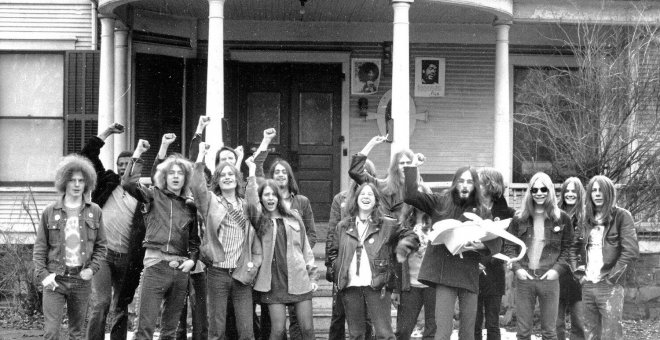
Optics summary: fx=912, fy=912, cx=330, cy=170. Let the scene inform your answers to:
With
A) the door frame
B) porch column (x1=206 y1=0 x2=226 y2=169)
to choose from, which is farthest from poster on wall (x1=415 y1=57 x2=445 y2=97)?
porch column (x1=206 y1=0 x2=226 y2=169)

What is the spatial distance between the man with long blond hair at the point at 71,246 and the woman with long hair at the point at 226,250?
843 mm

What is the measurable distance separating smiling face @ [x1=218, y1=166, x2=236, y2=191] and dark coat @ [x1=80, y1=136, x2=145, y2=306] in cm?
83

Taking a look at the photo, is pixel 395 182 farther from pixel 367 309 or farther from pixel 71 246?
pixel 71 246

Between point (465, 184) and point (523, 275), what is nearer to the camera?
point (465, 184)

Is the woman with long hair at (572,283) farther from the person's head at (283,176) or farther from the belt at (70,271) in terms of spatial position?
the belt at (70,271)

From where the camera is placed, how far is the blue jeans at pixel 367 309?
7457 mm

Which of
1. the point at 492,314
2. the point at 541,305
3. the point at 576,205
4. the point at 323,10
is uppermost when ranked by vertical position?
the point at 323,10

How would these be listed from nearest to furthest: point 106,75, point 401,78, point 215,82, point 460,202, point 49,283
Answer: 1. point 49,283
2. point 460,202
3. point 215,82
4. point 401,78
5. point 106,75

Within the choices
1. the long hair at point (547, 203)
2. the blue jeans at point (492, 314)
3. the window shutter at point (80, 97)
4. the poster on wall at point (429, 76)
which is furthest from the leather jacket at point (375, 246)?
the poster on wall at point (429, 76)

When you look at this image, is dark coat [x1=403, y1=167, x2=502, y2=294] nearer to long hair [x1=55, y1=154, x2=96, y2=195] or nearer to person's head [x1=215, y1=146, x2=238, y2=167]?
person's head [x1=215, y1=146, x2=238, y2=167]

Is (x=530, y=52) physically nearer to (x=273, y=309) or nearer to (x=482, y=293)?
(x=482, y=293)

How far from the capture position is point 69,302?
7.02m

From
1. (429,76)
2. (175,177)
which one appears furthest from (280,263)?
(429,76)

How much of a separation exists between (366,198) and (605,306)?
2.22 m
